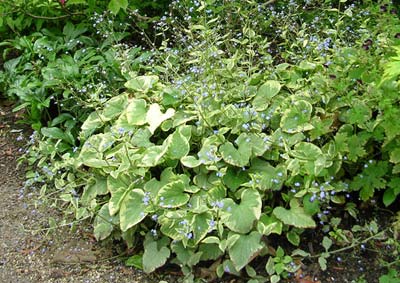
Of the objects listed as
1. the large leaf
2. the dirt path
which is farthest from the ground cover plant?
the dirt path

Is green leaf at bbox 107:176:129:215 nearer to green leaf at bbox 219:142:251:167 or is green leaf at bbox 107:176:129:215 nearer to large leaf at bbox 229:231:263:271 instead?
green leaf at bbox 219:142:251:167

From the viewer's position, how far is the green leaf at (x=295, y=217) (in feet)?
10.0

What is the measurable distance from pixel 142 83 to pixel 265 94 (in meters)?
0.79

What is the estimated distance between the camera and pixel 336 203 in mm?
3338

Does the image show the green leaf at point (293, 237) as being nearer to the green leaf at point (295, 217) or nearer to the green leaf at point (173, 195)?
the green leaf at point (295, 217)

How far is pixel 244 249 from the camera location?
298 cm

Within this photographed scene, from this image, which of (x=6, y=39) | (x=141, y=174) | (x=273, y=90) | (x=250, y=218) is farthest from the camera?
(x=6, y=39)

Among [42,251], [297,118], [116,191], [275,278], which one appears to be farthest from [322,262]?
[42,251]

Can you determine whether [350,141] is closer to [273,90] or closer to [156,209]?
[273,90]

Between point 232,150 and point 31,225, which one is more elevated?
point 232,150

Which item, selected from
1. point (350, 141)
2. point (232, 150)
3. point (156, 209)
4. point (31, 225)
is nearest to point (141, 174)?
point (156, 209)

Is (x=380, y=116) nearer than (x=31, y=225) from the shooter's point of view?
Yes

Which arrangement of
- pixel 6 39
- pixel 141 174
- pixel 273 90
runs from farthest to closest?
pixel 6 39 → pixel 273 90 → pixel 141 174

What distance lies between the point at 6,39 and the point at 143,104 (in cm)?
199
